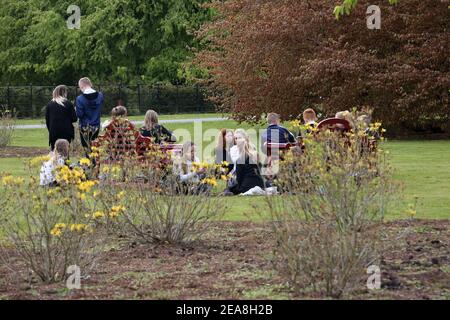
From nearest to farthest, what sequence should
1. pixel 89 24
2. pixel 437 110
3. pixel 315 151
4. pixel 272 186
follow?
1. pixel 315 151
2. pixel 272 186
3. pixel 437 110
4. pixel 89 24

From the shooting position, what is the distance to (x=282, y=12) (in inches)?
1080

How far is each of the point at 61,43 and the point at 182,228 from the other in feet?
145

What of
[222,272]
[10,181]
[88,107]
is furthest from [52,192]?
[88,107]

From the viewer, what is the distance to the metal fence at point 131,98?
1889 inches

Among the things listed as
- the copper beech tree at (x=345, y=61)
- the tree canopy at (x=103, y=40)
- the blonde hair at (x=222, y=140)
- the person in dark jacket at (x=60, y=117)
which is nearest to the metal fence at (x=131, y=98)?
the tree canopy at (x=103, y=40)

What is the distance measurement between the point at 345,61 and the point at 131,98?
82.1 ft

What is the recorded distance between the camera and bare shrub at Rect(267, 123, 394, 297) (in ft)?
24.5

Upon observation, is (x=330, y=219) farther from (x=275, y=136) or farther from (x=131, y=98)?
(x=131, y=98)

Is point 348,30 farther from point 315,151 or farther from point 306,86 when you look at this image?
point 315,151

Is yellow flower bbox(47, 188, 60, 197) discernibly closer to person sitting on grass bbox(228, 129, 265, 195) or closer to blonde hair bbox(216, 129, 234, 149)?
person sitting on grass bbox(228, 129, 265, 195)

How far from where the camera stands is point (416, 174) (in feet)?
56.3

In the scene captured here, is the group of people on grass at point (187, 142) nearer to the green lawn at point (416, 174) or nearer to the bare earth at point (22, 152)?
the green lawn at point (416, 174)
